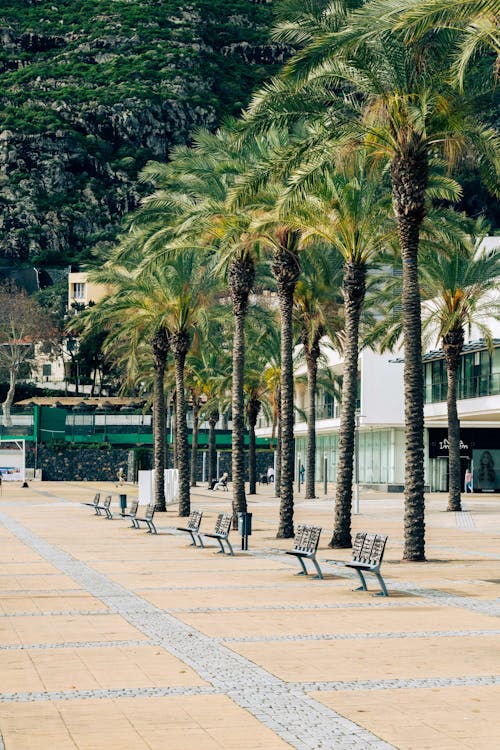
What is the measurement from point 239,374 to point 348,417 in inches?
276

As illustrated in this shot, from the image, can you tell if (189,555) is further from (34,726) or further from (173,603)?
(34,726)

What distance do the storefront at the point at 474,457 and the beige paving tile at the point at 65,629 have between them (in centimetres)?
5186

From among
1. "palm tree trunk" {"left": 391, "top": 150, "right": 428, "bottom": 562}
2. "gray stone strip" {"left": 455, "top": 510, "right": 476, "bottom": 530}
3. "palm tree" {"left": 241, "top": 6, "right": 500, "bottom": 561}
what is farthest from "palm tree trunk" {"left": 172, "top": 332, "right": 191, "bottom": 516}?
"palm tree trunk" {"left": 391, "top": 150, "right": 428, "bottom": 562}

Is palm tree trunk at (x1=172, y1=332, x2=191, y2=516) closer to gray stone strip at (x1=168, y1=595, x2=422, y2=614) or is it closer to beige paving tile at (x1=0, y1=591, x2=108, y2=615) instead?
beige paving tile at (x1=0, y1=591, x2=108, y2=615)

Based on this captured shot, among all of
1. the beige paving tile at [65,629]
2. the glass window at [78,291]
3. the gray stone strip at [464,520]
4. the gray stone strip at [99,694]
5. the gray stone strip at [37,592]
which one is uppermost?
the glass window at [78,291]

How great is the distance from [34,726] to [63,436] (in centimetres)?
7676

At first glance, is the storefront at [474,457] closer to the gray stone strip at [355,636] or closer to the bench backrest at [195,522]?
the bench backrest at [195,522]

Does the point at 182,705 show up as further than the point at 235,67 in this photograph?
No

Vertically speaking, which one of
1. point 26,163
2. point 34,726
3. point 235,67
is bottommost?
point 34,726

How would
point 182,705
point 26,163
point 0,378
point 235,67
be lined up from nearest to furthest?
point 182,705
point 0,378
point 26,163
point 235,67

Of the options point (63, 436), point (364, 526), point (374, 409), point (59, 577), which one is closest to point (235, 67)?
point (63, 436)

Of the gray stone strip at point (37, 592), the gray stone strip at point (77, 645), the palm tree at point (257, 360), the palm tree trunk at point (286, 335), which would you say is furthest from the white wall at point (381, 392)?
the gray stone strip at point (77, 645)

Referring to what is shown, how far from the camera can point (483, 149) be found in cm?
2222

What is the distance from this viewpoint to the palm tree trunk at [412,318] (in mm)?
21656
